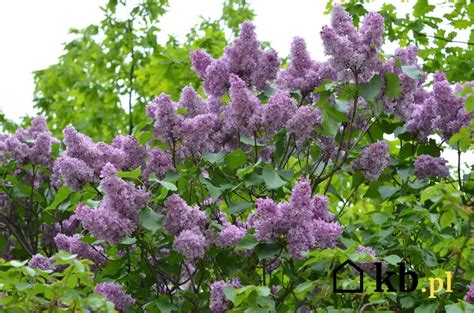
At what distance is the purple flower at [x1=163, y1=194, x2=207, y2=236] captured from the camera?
3652mm

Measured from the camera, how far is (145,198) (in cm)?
365

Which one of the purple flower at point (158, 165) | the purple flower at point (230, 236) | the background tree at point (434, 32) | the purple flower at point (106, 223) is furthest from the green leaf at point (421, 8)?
the purple flower at point (106, 223)

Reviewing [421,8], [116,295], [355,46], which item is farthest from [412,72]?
[421,8]

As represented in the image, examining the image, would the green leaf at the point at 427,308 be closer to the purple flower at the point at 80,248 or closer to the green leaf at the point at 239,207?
the green leaf at the point at 239,207

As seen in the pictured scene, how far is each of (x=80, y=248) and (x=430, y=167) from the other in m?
1.70

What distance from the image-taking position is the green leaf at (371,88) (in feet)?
12.9

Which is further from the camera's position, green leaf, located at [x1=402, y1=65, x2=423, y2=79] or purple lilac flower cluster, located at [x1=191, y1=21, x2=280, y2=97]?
purple lilac flower cluster, located at [x1=191, y1=21, x2=280, y2=97]

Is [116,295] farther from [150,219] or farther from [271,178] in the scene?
[271,178]

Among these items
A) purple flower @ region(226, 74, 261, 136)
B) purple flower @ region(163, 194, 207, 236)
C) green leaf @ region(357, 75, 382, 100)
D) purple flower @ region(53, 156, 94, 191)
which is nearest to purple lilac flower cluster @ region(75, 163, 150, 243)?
purple flower @ region(163, 194, 207, 236)

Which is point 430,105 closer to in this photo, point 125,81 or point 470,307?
point 470,307

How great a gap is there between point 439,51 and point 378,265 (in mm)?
4087

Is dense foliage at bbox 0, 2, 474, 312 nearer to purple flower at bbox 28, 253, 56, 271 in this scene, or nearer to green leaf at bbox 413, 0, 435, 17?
purple flower at bbox 28, 253, 56, 271

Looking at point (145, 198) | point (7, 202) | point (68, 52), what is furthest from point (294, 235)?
point (68, 52)

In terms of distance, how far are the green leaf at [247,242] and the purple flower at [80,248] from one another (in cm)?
97
